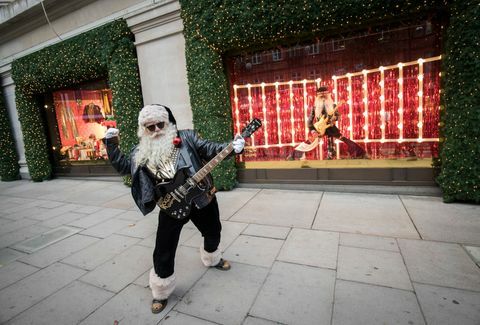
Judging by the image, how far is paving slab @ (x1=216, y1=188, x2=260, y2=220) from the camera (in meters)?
5.24

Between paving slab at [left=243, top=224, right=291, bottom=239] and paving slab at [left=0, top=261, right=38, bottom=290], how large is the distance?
3.09m

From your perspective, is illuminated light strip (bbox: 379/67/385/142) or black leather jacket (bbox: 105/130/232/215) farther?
illuminated light strip (bbox: 379/67/385/142)

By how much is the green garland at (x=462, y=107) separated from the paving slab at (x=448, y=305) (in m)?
2.82

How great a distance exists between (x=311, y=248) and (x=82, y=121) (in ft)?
32.4

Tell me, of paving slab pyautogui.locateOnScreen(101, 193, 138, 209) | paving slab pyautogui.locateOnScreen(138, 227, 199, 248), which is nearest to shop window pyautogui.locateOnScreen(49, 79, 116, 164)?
paving slab pyautogui.locateOnScreen(101, 193, 138, 209)

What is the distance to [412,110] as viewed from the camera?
5.80 metres

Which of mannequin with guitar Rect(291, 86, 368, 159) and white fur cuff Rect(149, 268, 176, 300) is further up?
mannequin with guitar Rect(291, 86, 368, 159)

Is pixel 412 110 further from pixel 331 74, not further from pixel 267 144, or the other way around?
pixel 267 144

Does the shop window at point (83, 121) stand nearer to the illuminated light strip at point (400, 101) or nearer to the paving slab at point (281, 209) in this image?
the paving slab at point (281, 209)

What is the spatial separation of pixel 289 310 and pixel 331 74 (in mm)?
5826

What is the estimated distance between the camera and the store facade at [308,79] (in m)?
4.99

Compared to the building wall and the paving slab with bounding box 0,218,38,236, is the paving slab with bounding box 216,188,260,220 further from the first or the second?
the paving slab with bounding box 0,218,38,236

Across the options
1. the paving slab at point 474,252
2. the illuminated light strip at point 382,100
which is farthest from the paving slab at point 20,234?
the illuminated light strip at point 382,100

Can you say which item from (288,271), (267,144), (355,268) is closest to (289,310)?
(288,271)
